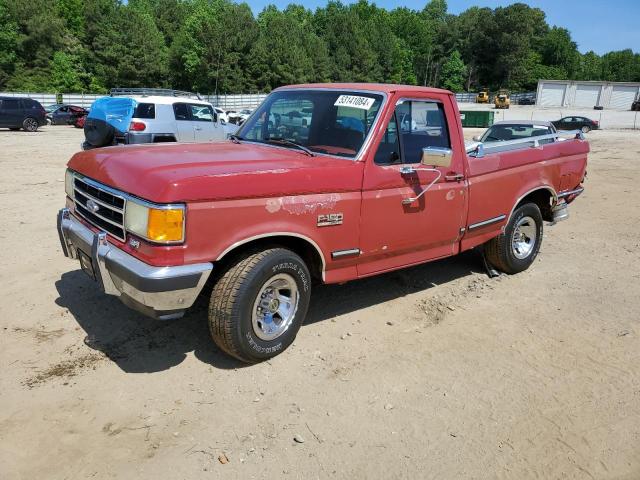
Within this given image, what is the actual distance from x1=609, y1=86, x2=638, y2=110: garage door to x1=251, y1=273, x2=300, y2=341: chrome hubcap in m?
76.9

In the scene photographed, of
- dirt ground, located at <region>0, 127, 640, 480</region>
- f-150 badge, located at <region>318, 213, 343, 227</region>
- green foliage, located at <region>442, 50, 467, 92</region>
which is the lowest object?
dirt ground, located at <region>0, 127, 640, 480</region>

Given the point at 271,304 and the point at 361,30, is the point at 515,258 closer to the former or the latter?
the point at 271,304

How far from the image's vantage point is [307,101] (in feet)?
15.5

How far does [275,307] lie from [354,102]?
1880mm

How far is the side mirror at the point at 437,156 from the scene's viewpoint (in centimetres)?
403

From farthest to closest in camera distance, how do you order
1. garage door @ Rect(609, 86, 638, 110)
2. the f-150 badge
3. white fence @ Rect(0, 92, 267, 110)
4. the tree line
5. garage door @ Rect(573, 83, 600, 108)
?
garage door @ Rect(573, 83, 600, 108), garage door @ Rect(609, 86, 638, 110), the tree line, white fence @ Rect(0, 92, 267, 110), the f-150 badge

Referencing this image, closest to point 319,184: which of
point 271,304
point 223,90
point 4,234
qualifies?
point 271,304

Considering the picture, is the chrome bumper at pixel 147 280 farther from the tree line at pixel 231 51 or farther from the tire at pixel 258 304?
the tree line at pixel 231 51

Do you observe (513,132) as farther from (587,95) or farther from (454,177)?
(587,95)

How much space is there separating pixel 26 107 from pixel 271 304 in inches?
1013

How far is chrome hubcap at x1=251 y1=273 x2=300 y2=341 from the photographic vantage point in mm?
3797

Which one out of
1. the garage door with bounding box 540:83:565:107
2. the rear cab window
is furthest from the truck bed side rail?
the garage door with bounding box 540:83:565:107

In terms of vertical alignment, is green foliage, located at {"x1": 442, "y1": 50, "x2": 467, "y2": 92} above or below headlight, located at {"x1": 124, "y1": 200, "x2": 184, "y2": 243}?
above

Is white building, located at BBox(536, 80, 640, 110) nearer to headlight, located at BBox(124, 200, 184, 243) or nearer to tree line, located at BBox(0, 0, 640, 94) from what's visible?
tree line, located at BBox(0, 0, 640, 94)
